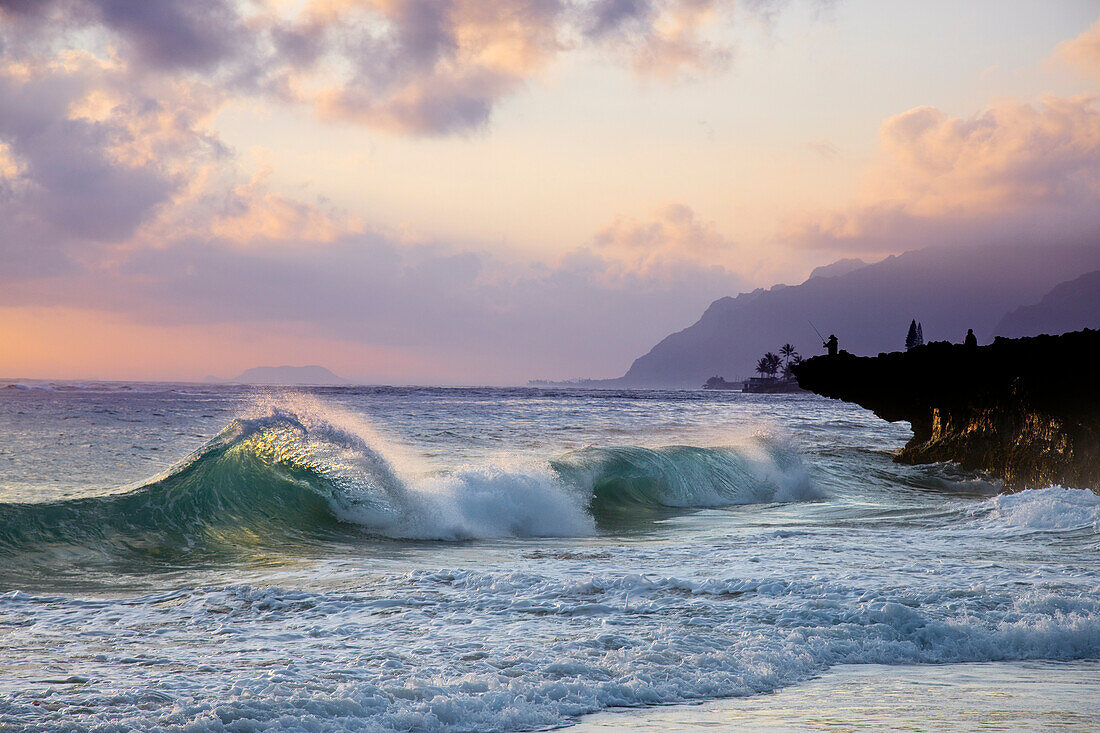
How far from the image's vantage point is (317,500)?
14141mm

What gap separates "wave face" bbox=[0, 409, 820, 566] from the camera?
428 inches

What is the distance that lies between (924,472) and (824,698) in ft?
67.2

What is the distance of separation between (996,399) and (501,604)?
19378mm

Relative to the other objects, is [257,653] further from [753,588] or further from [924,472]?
[924,472]

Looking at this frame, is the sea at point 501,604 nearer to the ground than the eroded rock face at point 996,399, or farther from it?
nearer to the ground

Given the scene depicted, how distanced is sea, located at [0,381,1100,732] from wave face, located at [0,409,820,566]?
6cm

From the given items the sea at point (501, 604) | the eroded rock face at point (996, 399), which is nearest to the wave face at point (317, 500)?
the sea at point (501, 604)

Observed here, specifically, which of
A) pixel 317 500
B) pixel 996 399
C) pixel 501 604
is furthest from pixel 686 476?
pixel 501 604

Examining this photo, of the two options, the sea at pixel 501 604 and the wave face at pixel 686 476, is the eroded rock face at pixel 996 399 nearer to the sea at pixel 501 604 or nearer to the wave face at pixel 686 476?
the sea at pixel 501 604

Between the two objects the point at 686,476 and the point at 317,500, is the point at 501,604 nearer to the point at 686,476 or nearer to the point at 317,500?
the point at 317,500

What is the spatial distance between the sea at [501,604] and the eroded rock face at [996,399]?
167 inches

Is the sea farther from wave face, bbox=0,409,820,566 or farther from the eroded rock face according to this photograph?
the eroded rock face

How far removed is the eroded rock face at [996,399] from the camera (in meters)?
17.3

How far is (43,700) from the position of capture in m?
4.82
